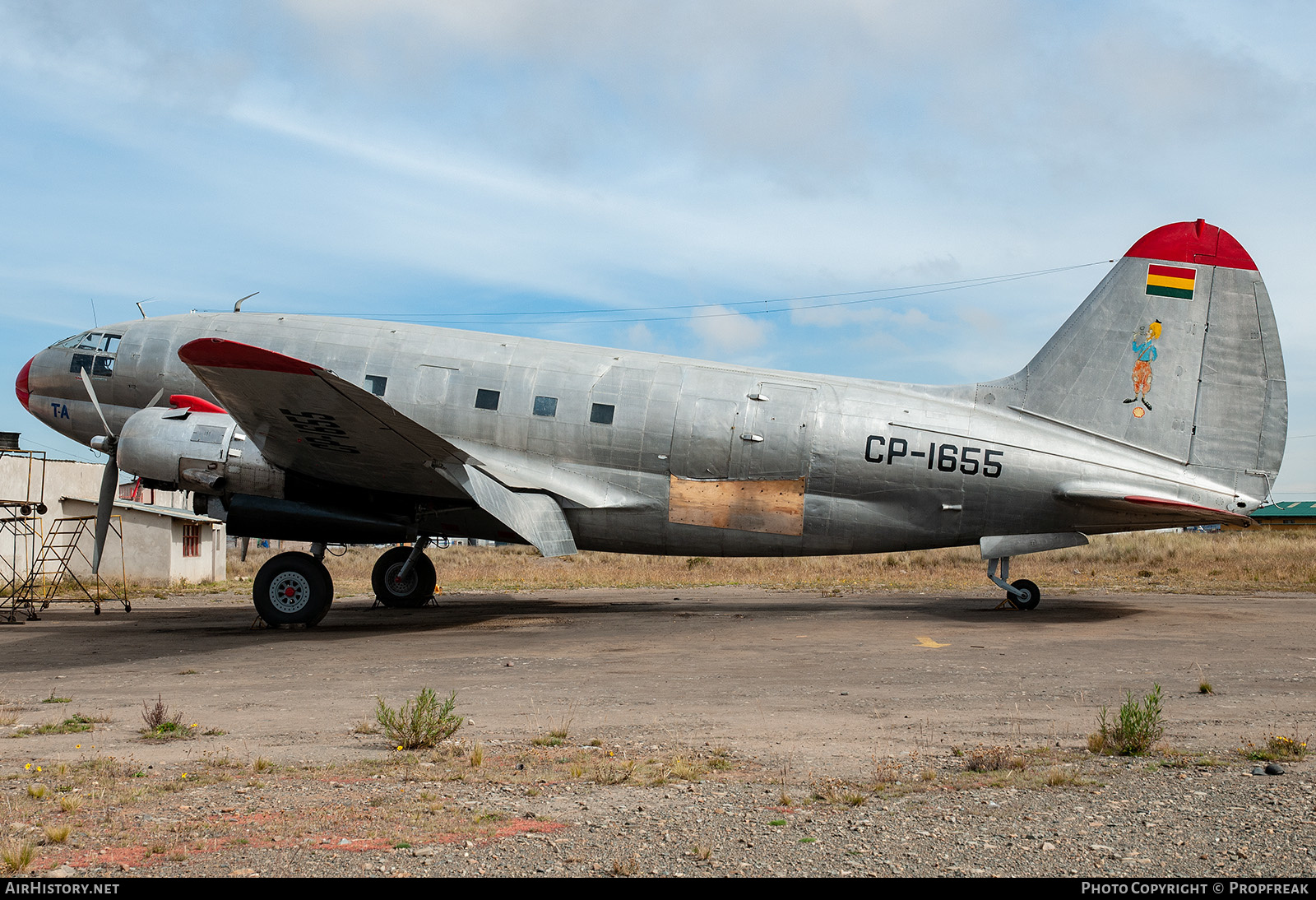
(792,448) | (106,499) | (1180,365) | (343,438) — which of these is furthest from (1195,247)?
(106,499)

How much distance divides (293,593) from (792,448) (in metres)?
8.88

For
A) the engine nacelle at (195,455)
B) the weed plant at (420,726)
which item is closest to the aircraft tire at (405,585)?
the engine nacelle at (195,455)

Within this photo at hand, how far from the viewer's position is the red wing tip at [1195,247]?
1590 centimetres

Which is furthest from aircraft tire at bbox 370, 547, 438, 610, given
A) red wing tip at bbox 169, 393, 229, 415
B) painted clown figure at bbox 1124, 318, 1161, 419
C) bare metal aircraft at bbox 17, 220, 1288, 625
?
painted clown figure at bbox 1124, 318, 1161, 419

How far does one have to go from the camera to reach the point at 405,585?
19.6 metres

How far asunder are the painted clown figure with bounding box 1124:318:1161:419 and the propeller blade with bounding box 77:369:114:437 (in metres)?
18.3

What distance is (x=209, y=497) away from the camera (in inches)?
622

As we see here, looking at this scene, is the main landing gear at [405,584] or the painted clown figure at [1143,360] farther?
the main landing gear at [405,584]

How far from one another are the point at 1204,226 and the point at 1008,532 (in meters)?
6.42

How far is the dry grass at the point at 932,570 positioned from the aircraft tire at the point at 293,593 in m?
10.8

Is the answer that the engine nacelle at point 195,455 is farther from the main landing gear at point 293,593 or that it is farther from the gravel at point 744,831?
the gravel at point 744,831

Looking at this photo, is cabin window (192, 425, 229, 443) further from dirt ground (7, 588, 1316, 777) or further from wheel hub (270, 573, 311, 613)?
dirt ground (7, 588, 1316, 777)

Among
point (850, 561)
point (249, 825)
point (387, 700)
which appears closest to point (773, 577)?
point (850, 561)
